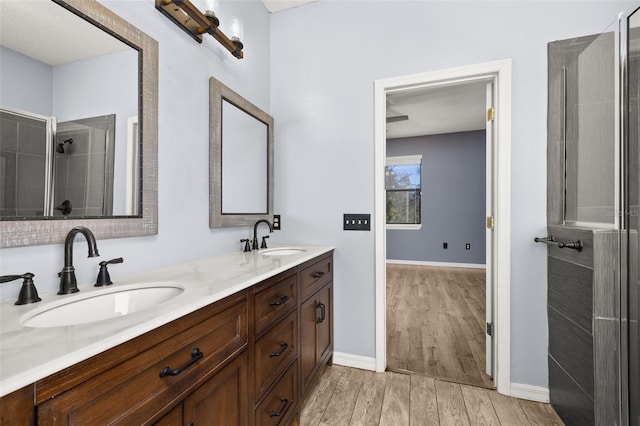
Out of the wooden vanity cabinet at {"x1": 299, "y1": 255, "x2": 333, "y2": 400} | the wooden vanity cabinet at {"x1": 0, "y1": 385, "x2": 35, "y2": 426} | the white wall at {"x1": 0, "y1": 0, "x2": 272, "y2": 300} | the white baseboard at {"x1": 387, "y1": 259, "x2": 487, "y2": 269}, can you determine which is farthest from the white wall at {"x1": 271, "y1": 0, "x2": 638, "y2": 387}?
the white baseboard at {"x1": 387, "y1": 259, "x2": 487, "y2": 269}

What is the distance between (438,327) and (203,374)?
2496 millimetres

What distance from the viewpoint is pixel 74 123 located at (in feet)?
3.22

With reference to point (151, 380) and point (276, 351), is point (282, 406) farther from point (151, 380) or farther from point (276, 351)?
point (151, 380)

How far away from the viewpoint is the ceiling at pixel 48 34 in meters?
0.84

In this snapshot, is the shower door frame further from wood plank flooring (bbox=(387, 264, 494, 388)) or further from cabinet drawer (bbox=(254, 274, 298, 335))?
cabinet drawer (bbox=(254, 274, 298, 335))

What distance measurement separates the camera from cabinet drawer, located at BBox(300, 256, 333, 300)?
5.18 feet

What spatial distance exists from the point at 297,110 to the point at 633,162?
1882mm

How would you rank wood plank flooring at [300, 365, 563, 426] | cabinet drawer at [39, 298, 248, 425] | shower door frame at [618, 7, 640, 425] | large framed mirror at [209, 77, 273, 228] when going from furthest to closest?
large framed mirror at [209, 77, 273, 228] → wood plank flooring at [300, 365, 563, 426] → shower door frame at [618, 7, 640, 425] → cabinet drawer at [39, 298, 248, 425]

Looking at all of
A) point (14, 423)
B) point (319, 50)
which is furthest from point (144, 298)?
point (319, 50)

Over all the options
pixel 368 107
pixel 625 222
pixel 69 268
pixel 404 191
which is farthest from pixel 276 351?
pixel 404 191

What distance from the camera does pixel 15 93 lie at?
0.84 meters

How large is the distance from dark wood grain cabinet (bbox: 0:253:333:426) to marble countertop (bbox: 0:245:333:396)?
3 centimetres

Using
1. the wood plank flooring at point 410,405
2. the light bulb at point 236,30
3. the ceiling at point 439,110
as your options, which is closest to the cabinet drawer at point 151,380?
the wood plank flooring at point 410,405

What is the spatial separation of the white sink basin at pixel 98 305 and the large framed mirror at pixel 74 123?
0.74ft
